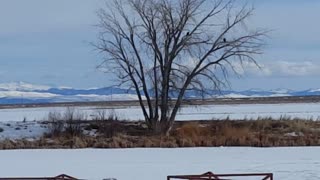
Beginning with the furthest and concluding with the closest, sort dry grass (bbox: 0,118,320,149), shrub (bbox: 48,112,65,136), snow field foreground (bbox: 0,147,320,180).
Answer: shrub (bbox: 48,112,65,136) → dry grass (bbox: 0,118,320,149) → snow field foreground (bbox: 0,147,320,180)

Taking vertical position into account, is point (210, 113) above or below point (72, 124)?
above

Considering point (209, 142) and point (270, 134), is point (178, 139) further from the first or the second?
point (270, 134)

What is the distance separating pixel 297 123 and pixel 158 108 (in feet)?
28.0

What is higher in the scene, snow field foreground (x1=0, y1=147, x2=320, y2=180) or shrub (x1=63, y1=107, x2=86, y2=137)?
shrub (x1=63, y1=107, x2=86, y2=137)

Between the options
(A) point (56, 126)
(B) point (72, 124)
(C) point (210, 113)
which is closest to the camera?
(A) point (56, 126)

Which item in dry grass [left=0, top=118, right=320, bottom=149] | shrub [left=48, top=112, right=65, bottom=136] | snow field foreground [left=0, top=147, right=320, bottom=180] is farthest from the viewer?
shrub [left=48, top=112, right=65, bottom=136]

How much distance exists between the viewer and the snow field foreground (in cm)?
1992

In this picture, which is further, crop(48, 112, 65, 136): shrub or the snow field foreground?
crop(48, 112, 65, 136): shrub

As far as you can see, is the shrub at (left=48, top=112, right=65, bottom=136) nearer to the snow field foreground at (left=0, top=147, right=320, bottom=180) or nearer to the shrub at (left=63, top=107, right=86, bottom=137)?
the shrub at (left=63, top=107, right=86, bottom=137)

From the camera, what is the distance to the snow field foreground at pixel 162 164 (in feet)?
65.4

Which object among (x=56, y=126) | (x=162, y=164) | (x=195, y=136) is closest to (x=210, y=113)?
(x=56, y=126)

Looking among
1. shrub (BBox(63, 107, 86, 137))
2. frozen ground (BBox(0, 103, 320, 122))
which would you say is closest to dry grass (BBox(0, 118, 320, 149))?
shrub (BBox(63, 107, 86, 137))

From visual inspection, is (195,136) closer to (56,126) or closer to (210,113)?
(56,126)

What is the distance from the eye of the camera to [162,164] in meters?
23.0
